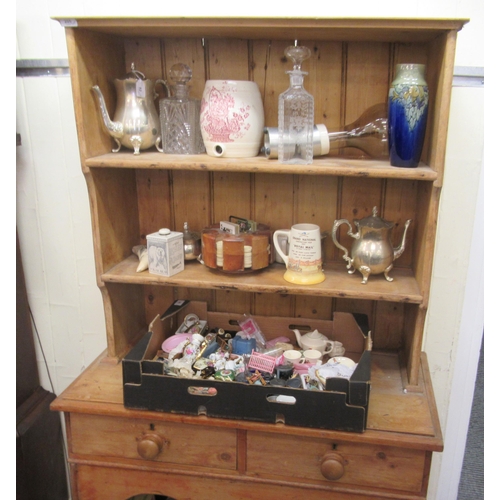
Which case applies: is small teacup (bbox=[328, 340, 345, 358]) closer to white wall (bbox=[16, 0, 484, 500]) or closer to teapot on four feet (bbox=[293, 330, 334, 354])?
teapot on four feet (bbox=[293, 330, 334, 354])

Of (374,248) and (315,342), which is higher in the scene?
(374,248)

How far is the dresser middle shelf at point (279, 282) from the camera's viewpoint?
4.06 feet

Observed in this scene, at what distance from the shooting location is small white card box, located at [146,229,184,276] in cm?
132

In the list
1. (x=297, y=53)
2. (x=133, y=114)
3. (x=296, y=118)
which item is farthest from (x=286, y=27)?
(x=133, y=114)

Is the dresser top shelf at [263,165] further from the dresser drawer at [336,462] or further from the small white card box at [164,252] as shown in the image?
the dresser drawer at [336,462]

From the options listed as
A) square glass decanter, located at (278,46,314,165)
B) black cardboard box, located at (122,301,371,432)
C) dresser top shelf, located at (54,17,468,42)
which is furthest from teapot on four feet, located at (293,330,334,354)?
dresser top shelf, located at (54,17,468,42)

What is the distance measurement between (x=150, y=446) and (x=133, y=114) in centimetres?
87

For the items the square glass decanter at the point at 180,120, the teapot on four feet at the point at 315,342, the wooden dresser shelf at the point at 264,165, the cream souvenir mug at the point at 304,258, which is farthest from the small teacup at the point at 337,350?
the square glass decanter at the point at 180,120

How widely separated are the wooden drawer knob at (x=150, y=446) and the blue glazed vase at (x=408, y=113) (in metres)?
0.91

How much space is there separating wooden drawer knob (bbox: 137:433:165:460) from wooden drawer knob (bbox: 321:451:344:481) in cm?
41

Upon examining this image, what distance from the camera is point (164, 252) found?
4.35 feet

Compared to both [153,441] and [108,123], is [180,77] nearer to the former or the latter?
[108,123]

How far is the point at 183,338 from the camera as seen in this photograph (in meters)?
1.45
